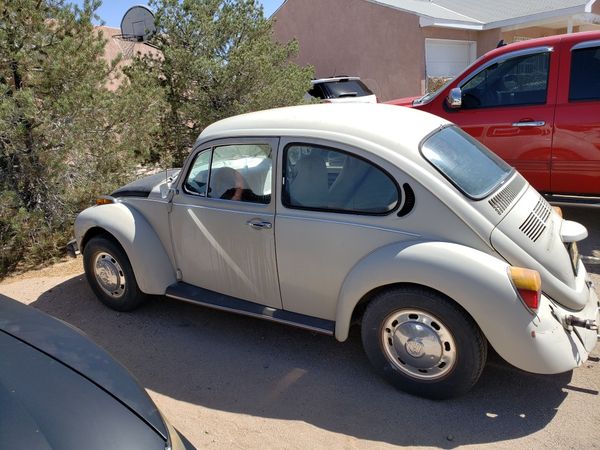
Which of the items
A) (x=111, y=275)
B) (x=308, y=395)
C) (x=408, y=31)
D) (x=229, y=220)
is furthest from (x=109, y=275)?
(x=408, y=31)

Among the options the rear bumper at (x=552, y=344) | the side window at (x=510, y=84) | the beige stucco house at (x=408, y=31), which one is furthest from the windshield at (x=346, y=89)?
the rear bumper at (x=552, y=344)

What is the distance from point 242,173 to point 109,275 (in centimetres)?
157

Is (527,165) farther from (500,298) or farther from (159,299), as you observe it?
(159,299)

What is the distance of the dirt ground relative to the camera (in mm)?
2990

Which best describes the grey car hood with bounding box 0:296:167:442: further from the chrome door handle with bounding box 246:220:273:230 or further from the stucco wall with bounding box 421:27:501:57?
the stucco wall with bounding box 421:27:501:57

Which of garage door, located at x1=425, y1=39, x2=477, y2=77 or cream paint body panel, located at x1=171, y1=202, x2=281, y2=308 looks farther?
garage door, located at x1=425, y1=39, x2=477, y2=77

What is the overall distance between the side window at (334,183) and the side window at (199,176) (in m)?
0.76

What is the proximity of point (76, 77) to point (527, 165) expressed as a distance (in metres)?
5.17

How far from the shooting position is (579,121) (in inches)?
216

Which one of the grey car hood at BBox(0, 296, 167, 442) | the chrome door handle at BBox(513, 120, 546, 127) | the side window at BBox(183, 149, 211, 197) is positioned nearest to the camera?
the grey car hood at BBox(0, 296, 167, 442)

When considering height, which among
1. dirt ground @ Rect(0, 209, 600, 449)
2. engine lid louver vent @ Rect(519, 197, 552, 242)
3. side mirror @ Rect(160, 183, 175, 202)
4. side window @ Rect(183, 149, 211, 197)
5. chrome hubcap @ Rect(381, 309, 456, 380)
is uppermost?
side window @ Rect(183, 149, 211, 197)

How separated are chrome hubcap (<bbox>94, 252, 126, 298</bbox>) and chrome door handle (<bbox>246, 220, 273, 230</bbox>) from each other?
1.42m

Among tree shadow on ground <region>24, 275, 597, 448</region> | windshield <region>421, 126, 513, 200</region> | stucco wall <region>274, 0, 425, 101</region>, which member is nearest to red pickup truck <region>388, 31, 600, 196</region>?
windshield <region>421, 126, 513, 200</region>

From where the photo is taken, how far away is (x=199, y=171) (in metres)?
4.12
